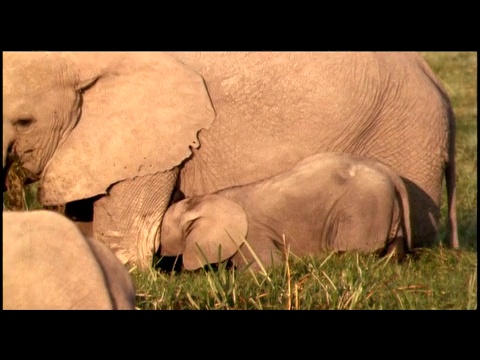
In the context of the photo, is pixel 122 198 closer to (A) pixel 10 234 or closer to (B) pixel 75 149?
(B) pixel 75 149

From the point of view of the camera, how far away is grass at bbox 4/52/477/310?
19.2 feet

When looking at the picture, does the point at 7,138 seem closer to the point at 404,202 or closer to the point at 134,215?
the point at 134,215

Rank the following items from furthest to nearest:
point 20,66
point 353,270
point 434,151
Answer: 1. point 434,151
2. point 20,66
3. point 353,270

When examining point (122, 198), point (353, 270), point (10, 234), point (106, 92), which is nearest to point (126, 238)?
point (122, 198)

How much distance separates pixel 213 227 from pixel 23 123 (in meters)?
1.13

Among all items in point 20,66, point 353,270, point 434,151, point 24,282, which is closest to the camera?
point 24,282

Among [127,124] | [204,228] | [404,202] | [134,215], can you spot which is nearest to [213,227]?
[204,228]

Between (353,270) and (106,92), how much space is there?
194 centimetres

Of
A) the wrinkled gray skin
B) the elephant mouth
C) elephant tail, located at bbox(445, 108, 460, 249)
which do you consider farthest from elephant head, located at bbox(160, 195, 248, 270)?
the wrinkled gray skin

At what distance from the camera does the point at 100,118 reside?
774cm

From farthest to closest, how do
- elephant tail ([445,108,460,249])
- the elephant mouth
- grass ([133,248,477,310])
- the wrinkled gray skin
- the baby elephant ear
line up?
1. elephant tail ([445,108,460,249])
2. the baby elephant ear
3. the elephant mouth
4. grass ([133,248,477,310])
5. the wrinkled gray skin

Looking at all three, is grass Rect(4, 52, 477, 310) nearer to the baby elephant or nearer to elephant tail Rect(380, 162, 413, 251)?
elephant tail Rect(380, 162, 413, 251)

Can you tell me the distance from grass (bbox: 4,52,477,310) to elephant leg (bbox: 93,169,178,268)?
0.26 metres

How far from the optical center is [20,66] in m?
7.45
